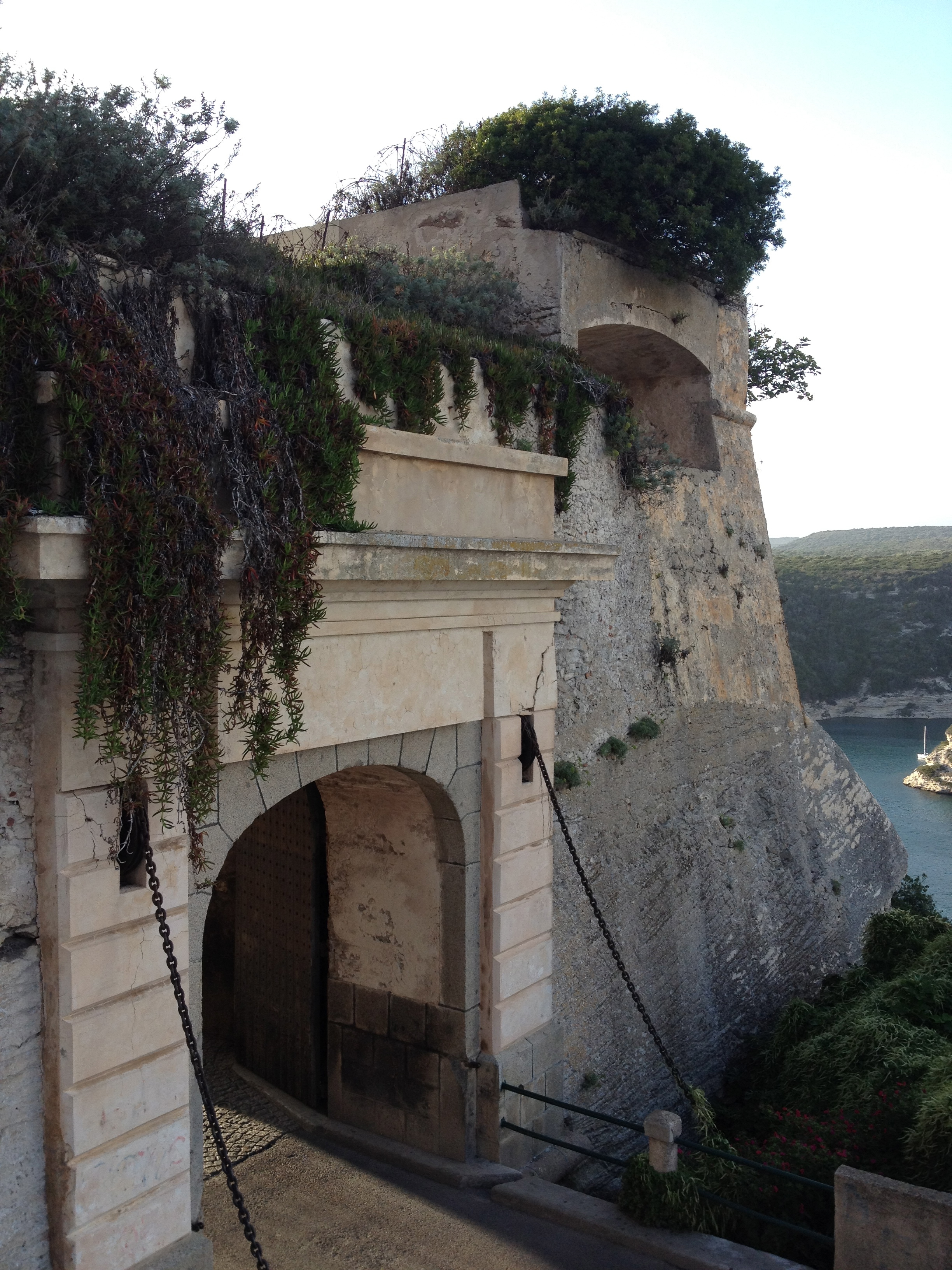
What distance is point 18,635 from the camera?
390cm

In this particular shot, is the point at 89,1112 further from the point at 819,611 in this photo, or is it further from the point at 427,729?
the point at 819,611

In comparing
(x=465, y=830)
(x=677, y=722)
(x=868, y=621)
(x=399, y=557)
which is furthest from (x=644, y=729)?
(x=868, y=621)

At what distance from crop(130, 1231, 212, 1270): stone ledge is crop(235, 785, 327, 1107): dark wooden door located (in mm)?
2511

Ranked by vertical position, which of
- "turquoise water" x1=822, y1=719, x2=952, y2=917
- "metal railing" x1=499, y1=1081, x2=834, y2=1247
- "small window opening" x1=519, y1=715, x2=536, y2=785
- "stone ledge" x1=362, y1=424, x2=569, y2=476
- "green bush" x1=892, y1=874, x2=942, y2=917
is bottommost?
"turquoise water" x1=822, y1=719, x2=952, y2=917

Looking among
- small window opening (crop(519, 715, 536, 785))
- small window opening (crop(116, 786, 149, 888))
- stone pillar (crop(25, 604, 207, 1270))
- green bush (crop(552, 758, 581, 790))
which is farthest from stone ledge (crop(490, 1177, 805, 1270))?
small window opening (crop(116, 786, 149, 888))

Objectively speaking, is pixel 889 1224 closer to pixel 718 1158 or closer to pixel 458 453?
pixel 718 1158

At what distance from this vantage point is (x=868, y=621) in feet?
147

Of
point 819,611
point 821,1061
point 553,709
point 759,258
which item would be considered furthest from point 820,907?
point 819,611

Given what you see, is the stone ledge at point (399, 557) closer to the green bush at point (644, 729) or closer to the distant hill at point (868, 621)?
the green bush at point (644, 729)

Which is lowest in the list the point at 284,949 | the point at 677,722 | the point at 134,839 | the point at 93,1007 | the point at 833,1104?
the point at 833,1104

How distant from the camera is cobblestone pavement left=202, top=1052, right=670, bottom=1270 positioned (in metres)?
5.34

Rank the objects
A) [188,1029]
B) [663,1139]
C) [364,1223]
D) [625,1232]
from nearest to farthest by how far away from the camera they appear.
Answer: [188,1029], [625,1232], [663,1139], [364,1223]

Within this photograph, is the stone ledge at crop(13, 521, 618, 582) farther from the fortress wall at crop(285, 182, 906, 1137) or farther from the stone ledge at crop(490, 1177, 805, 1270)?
the stone ledge at crop(490, 1177, 805, 1270)

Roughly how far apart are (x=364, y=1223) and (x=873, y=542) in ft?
276
